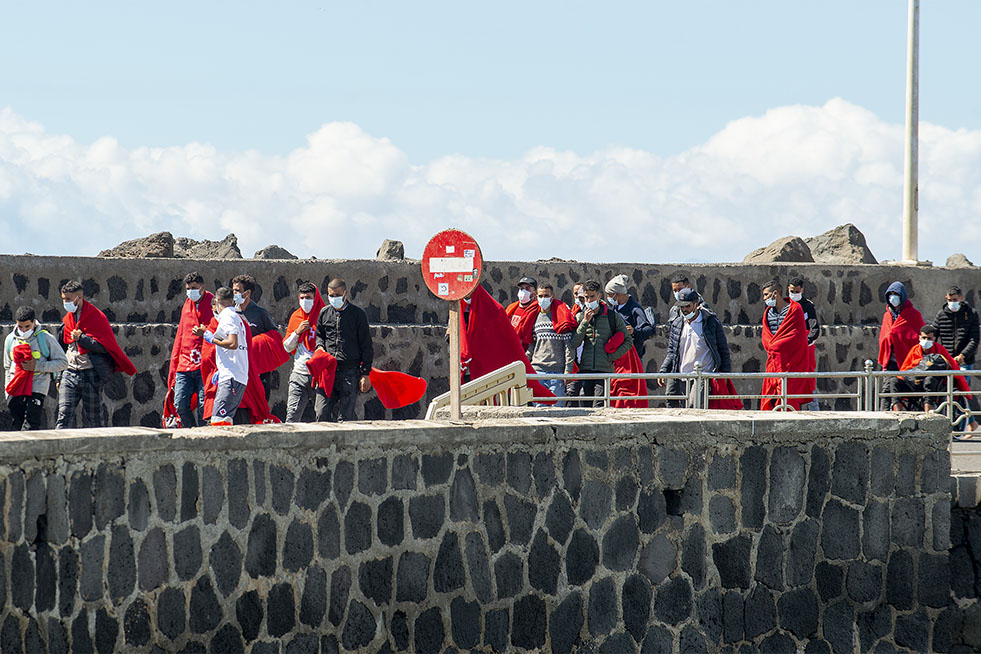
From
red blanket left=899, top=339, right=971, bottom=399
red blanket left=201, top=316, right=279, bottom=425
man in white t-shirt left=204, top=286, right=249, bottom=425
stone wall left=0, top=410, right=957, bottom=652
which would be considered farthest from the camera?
red blanket left=899, top=339, right=971, bottom=399

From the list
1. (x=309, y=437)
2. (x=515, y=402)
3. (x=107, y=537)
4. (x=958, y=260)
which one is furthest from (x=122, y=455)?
(x=958, y=260)

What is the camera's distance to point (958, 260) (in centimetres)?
2144

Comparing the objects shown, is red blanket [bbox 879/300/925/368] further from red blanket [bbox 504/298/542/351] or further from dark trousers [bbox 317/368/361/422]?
dark trousers [bbox 317/368/361/422]

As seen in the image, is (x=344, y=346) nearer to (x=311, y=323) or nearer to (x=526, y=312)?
(x=311, y=323)

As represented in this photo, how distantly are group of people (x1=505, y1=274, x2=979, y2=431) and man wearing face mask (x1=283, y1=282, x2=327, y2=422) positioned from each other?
187 centimetres

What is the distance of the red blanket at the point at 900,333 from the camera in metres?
15.0

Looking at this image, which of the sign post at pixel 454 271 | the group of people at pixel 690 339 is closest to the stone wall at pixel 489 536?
the sign post at pixel 454 271

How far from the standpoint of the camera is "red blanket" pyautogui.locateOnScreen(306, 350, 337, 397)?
40.6 ft

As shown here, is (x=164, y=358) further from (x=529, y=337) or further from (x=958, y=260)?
(x=958, y=260)

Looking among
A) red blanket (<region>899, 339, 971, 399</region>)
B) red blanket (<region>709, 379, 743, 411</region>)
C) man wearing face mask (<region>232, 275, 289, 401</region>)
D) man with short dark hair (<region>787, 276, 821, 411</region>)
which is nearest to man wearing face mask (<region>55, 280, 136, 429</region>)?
man wearing face mask (<region>232, 275, 289, 401</region>)

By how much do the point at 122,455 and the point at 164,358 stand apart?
7.16m

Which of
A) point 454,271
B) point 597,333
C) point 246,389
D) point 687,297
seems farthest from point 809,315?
point 454,271

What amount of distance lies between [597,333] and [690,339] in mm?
790

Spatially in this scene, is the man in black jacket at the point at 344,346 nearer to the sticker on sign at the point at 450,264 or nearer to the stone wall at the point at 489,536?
the stone wall at the point at 489,536
